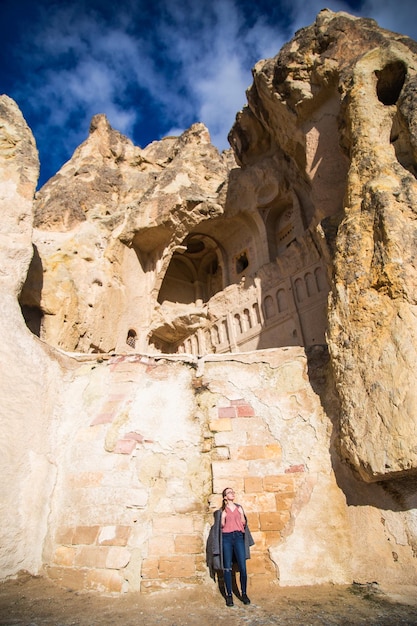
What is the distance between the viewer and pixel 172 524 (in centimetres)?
420

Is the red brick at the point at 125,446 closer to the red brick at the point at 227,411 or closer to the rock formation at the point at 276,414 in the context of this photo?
the rock formation at the point at 276,414

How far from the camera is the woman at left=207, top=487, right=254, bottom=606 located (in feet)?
12.1

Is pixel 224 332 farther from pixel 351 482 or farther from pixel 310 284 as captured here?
pixel 351 482

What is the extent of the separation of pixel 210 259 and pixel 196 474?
12575mm

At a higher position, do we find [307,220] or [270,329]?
[307,220]

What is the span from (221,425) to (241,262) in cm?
1061

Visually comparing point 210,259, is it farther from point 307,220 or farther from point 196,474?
point 196,474

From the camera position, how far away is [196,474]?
4.60m

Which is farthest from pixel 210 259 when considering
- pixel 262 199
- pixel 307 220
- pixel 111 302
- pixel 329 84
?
pixel 329 84

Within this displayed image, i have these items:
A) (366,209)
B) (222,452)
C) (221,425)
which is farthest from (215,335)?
(222,452)

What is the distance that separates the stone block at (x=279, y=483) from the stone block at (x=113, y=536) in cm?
170

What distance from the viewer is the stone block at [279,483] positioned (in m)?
4.48

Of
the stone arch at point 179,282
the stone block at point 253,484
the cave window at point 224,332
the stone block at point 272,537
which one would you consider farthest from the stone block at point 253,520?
the stone arch at point 179,282

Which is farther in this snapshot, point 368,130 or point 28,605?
point 368,130
